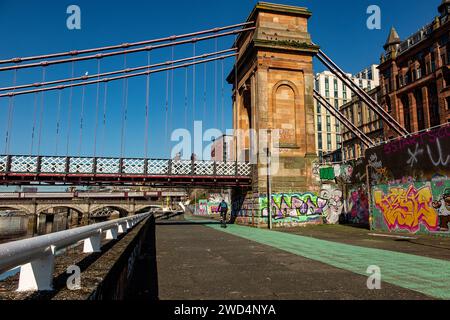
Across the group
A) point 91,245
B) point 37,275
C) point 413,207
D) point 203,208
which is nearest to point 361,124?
point 203,208

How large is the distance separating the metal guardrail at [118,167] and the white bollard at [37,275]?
20362 mm

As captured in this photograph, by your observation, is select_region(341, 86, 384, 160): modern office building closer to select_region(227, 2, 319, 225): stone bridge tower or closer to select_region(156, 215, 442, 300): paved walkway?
select_region(227, 2, 319, 225): stone bridge tower

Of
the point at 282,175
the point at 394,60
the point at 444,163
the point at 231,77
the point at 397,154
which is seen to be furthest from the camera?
the point at 394,60

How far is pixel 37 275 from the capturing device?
8.66 feet

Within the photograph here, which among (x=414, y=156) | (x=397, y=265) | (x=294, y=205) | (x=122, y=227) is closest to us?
(x=397, y=265)

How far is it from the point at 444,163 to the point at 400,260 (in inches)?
329

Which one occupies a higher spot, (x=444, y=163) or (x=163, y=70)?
(x=163, y=70)

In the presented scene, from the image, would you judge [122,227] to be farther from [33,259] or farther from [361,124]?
[361,124]

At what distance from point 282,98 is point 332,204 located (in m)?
8.41

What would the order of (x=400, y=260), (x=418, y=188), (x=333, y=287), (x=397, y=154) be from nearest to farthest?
(x=333, y=287) → (x=400, y=260) → (x=418, y=188) → (x=397, y=154)

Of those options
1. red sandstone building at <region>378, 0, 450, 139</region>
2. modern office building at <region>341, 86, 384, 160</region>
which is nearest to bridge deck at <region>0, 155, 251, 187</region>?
red sandstone building at <region>378, 0, 450, 139</region>
